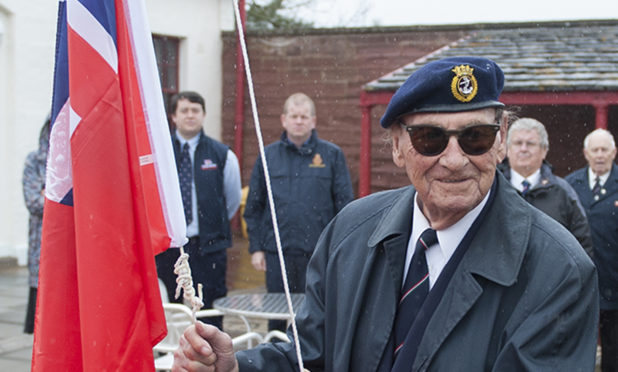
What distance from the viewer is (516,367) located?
5.87ft

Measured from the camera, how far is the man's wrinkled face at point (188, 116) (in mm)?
6066

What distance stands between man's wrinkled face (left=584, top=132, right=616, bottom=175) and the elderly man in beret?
14.6 feet

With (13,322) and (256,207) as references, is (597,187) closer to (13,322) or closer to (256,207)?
(256,207)

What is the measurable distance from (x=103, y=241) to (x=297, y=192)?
4073mm

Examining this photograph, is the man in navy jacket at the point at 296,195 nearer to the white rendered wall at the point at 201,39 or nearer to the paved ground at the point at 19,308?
the paved ground at the point at 19,308

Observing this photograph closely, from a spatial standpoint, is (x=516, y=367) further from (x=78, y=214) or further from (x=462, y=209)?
(x=78, y=214)

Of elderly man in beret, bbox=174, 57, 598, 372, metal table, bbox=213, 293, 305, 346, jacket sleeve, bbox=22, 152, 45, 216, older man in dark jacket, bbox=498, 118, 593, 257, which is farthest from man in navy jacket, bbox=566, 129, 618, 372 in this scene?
jacket sleeve, bbox=22, 152, 45, 216

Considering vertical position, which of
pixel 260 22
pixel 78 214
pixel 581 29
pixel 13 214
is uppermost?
pixel 260 22

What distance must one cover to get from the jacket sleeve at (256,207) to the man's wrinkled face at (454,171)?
4321 millimetres

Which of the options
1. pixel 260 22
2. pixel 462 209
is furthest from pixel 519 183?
pixel 260 22

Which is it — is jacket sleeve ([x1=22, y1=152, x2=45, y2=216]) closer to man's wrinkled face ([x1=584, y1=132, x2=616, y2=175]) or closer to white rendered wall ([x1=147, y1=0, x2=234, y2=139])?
man's wrinkled face ([x1=584, y1=132, x2=616, y2=175])

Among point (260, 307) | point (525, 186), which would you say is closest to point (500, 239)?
point (260, 307)

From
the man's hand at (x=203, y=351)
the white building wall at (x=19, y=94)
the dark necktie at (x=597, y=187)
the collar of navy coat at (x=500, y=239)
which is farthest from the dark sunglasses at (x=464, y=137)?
the white building wall at (x=19, y=94)

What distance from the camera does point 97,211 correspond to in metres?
2.19
